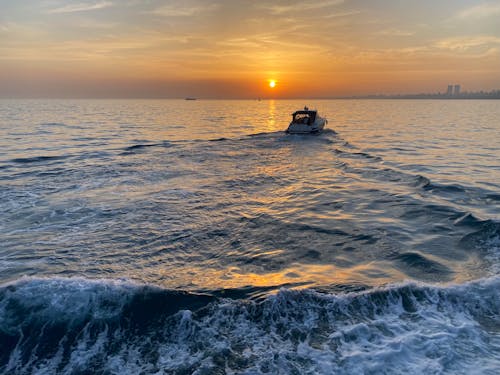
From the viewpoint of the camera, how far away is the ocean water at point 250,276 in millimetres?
5215

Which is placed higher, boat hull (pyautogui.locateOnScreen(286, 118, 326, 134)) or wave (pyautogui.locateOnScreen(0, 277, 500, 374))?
boat hull (pyautogui.locateOnScreen(286, 118, 326, 134))

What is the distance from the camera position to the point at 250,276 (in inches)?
295

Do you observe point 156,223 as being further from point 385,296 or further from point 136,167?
point 136,167

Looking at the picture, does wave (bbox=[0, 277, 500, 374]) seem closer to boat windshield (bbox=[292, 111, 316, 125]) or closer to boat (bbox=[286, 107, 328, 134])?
boat (bbox=[286, 107, 328, 134])

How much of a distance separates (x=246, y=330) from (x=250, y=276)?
1832 mm

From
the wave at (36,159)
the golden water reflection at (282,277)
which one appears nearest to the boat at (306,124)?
the wave at (36,159)

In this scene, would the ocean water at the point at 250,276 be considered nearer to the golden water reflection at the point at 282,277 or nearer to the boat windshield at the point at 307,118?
the golden water reflection at the point at 282,277

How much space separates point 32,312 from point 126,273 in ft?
6.27

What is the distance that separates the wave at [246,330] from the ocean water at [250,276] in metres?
0.03

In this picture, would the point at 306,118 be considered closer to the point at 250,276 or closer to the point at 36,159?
the point at 36,159

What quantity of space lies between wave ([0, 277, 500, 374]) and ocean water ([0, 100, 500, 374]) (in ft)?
0.09

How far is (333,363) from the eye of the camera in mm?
5023

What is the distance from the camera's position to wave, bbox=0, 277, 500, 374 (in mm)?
5016

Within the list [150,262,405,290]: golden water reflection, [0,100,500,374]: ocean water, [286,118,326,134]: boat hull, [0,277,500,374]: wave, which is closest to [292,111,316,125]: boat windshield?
[286,118,326,134]: boat hull
